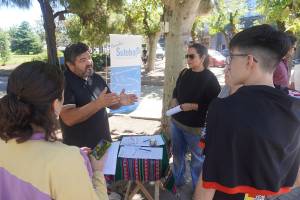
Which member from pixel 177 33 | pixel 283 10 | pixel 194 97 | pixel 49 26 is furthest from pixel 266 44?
pixel 49 26

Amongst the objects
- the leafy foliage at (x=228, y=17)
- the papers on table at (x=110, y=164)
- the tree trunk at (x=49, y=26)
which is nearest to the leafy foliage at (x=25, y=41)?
the leafy foliage at (x=228, y=17)

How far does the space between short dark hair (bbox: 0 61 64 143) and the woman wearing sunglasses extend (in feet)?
7.49

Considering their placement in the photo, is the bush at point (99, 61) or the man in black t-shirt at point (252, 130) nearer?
the man in black t-shirt at point (252, 130)

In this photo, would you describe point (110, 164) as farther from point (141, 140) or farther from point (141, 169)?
point (141, 140)

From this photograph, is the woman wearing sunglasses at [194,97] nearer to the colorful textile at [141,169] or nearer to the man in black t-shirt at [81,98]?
the colorful textile at [141,169]

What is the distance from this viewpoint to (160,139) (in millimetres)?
3238

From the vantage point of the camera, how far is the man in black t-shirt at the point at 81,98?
2.72 metres

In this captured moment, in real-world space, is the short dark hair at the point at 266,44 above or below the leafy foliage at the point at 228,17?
below

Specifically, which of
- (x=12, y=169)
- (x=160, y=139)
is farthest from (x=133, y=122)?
(x=12, y=169)

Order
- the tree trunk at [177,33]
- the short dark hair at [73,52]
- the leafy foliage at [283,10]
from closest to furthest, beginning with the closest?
the short dark hair at [73,52]
the tree trunk at [177,33]
the leafy foliage at [283,10]

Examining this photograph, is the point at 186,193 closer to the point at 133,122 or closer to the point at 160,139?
the point at 160,139

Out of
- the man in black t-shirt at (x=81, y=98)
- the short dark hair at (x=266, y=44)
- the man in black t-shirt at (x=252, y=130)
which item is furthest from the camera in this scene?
the man in black t-shirt at (x=81, y=98)

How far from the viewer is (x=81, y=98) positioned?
9.14 ft

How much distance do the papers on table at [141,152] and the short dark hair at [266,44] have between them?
5.54 feet
